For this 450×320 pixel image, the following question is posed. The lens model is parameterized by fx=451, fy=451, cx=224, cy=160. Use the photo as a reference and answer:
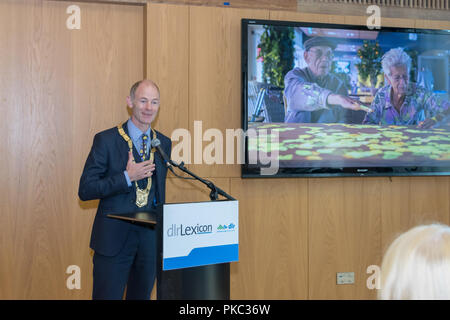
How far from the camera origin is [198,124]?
3.73 m

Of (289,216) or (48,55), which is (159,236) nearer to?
(289,216)

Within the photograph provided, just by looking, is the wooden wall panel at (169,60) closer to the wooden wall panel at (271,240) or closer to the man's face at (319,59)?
the wooden wall panel at (271,240)

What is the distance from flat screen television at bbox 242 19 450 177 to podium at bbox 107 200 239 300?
1763mm

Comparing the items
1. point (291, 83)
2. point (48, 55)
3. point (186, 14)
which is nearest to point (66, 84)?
point (48, 55)

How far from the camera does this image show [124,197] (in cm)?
266

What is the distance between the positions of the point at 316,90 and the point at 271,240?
1.34 meters

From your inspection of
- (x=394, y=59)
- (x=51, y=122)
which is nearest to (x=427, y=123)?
(x=394, y=59)

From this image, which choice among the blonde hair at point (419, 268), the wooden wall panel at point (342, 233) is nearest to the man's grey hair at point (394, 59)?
the wooden wall panel at point (342, 233)

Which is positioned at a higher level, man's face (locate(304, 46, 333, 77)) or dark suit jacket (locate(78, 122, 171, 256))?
man's face (locate(304, 46, 333, 77))

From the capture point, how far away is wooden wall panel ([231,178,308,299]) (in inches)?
150

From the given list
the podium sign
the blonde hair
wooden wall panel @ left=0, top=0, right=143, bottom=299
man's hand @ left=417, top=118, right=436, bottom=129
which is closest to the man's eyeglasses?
man's hand @ left=417, top=118, right=436, bottom=129

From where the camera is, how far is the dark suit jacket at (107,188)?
2.56 metres

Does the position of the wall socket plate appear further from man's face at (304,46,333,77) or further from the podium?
the podium

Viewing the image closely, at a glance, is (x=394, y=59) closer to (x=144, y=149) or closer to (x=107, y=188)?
(x=144, y=149)
